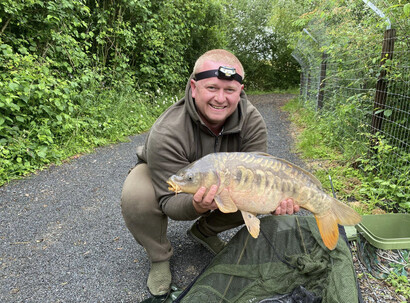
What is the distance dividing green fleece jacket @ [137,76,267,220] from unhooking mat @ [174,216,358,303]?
355 millimetres

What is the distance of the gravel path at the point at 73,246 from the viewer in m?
1.89

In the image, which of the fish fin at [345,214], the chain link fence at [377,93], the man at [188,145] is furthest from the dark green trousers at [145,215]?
the chain link fence at [377,93]

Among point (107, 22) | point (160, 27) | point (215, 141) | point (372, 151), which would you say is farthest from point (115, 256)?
point (160, 27)

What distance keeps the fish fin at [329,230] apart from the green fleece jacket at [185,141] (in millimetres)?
634

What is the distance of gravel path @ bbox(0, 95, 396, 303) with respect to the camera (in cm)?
189

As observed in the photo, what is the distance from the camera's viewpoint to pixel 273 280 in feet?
5.61

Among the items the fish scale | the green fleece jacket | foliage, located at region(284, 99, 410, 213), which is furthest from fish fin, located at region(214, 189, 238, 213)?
foliage, located at region(284, 99, 410, 213)

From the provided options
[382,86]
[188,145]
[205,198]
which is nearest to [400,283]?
[205,198]

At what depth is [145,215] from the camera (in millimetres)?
1818

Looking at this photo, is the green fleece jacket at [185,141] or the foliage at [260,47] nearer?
the green fleece jacket at [185,141]

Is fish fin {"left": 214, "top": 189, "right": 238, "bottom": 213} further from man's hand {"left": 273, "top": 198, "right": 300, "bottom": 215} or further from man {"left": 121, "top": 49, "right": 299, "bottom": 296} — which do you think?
man's hand {"left": 273, "top": 198, "right": 300, "bottom": 215}

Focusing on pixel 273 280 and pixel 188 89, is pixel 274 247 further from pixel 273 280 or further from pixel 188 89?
pixel 188 89

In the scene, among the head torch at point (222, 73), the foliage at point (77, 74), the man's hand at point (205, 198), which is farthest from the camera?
the foliage at point (77, 74)

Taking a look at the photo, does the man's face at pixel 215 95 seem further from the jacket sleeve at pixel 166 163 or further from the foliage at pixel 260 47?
the foliage at pixel 260 47
